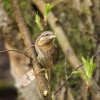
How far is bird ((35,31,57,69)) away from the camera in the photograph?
3.25 ft

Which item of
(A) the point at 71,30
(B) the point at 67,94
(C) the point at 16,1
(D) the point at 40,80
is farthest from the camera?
(A) the point at 71,30

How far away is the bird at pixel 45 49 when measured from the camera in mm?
990

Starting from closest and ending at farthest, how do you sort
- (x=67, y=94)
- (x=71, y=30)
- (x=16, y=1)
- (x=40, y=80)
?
1. (x=40, y=80)
2. (x=16, y=1)
3. (x=67, y=94)
4. (x=71, y=30)

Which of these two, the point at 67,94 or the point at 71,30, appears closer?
the point at 67,94

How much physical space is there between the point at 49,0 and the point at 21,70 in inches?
20.9

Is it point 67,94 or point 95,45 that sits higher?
point 95,45

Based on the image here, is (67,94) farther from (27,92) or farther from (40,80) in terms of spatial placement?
(40,80)

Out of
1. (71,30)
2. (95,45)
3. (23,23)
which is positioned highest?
(23,23)

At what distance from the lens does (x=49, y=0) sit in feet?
7.34

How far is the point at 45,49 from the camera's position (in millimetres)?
1032

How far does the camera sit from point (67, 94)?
2.05 m

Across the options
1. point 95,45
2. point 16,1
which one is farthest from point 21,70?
point 16,1

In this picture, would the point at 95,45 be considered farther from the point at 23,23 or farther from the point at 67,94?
the point at 23,23

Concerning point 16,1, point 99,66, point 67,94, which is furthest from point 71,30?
point 16,1
